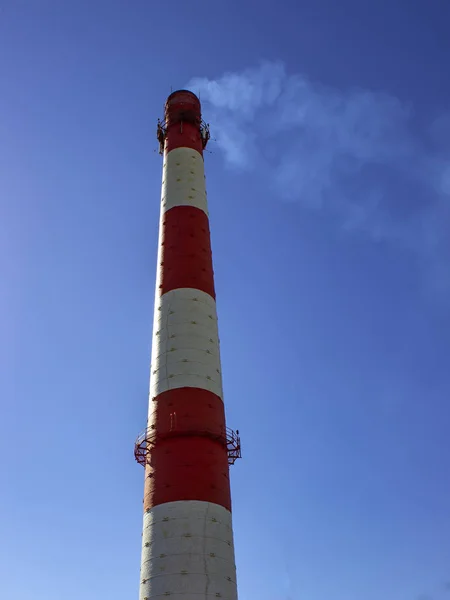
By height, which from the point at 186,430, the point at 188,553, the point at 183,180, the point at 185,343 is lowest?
the point at 188,553

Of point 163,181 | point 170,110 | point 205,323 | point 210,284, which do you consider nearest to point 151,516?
point 205,323

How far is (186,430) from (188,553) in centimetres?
481

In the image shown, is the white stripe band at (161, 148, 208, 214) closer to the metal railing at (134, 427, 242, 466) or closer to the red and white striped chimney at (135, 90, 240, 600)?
the red and white striped chimney at (135, 90, 240, 600)

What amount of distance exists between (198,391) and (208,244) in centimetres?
941

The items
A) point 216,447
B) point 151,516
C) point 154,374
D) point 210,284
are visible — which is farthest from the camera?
point 210,284

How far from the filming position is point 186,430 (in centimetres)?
2344

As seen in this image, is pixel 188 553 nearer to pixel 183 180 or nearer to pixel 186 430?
pixel 186 430

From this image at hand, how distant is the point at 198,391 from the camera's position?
81.1ft

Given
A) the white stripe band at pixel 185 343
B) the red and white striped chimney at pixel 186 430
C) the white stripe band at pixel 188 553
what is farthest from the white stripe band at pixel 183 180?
the white stripe band at pixel 188 553

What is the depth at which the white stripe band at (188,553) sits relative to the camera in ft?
66.6

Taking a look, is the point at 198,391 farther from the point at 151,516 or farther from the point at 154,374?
the point at 151,516

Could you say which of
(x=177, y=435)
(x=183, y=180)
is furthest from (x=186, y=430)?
(x=183, y=180)

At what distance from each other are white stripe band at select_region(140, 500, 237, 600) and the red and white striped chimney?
0.11 feet

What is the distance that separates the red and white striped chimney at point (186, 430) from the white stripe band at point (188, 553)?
3 centimetres
